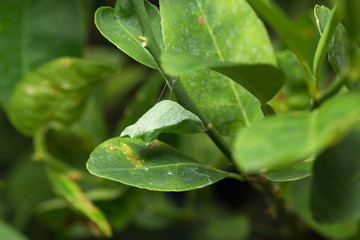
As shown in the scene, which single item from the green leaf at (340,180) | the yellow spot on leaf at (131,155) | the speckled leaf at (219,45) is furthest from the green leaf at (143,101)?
the green leaf at (340,180)

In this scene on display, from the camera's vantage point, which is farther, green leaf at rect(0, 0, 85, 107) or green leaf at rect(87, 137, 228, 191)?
green leaf at rect(0, 0, 85, 107)

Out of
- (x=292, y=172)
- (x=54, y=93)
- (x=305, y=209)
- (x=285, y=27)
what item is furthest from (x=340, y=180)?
(x=54, y=93)

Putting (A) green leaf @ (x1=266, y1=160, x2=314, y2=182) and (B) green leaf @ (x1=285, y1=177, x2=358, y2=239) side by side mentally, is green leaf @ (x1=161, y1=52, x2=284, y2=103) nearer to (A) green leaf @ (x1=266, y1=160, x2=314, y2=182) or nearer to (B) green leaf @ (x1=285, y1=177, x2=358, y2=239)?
Result: (A) green leaf @ (x1=266, y1=160, x2=314, y2=182)

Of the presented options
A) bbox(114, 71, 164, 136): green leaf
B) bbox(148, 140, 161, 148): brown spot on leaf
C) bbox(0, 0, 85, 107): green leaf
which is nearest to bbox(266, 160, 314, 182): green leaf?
bbox(148, 140, 161, 148): brown spot on leaf

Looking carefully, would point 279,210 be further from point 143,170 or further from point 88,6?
point 88,6

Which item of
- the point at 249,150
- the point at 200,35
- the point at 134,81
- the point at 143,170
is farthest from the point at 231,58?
the point at 134,81

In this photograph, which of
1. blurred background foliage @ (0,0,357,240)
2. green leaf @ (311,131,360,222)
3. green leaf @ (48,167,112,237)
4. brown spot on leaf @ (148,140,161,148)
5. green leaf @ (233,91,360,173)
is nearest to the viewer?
green leaf @ (233,91,360,173)


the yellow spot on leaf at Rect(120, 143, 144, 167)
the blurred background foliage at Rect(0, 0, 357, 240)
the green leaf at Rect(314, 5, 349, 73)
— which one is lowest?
the blurred background foliage at Rect(0, 0, 357, 240)

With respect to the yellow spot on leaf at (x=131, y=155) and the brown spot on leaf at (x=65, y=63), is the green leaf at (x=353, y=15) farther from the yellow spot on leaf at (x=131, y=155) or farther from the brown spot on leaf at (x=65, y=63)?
the brown spot on leaf at (x=65, y=63)
